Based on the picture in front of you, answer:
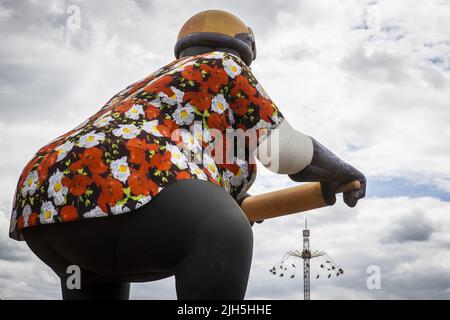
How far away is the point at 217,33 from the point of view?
8.48 ft

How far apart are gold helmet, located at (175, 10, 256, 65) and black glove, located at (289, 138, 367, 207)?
0.58 meters

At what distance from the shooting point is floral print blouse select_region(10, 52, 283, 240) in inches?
72.6

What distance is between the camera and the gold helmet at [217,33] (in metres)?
2.58

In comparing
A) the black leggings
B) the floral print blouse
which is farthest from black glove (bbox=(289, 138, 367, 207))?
the black leggings

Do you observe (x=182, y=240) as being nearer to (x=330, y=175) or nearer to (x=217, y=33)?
(x=330, y=175)

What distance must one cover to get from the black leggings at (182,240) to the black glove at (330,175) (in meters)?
0.57

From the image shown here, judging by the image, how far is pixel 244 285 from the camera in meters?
1.88

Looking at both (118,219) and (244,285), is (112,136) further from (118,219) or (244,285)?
(244,285)

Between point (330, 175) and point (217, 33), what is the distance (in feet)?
2.58

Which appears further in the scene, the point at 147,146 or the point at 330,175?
the point at 330,175

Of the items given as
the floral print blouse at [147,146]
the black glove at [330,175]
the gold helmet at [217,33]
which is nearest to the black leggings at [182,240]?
the floral print blouse at [147,146]

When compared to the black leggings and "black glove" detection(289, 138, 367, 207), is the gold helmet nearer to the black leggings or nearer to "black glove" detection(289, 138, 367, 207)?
"black glove" detection(289, 138, 367, 207)

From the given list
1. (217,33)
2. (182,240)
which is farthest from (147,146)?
(217,33)
